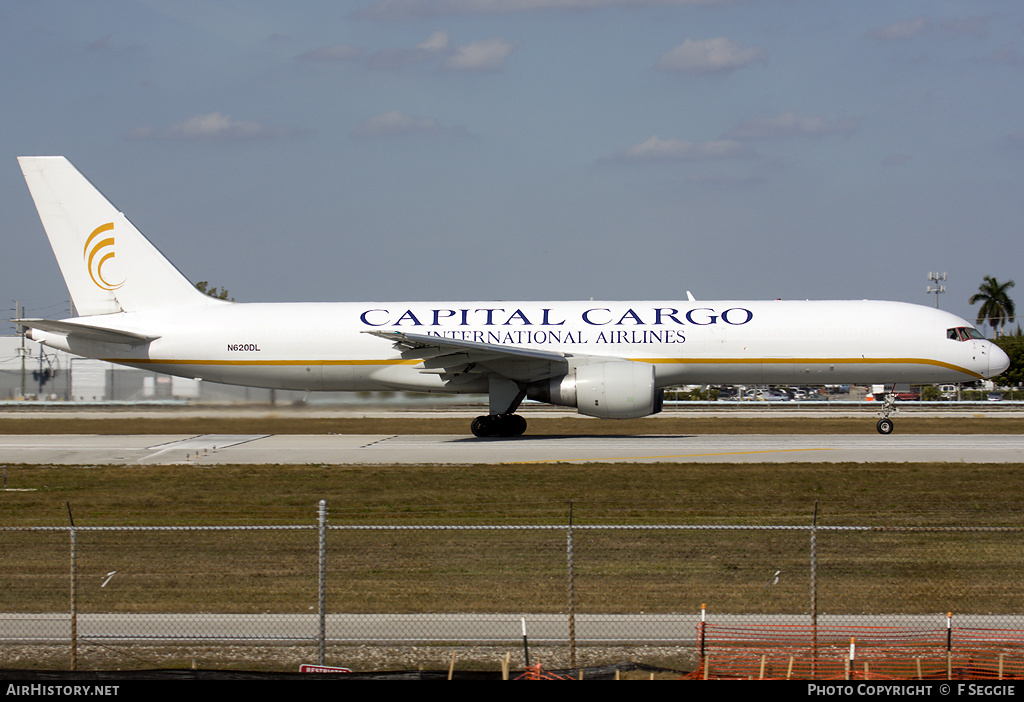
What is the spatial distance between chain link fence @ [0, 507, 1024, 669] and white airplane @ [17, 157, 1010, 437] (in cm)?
1623

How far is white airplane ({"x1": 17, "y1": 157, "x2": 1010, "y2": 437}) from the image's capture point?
31062 mm

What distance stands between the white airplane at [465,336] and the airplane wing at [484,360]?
7cm

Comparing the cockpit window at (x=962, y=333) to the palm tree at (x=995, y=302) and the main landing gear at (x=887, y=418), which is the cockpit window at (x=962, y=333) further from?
the palm tree at (x=995, y=302)

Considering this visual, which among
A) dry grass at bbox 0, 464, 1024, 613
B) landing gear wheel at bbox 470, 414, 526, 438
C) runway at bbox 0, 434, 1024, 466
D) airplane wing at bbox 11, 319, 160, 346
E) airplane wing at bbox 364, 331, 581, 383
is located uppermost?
airplane wing at bbox 11, 319, 160, 346

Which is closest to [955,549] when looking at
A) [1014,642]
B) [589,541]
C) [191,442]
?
[1014,642]

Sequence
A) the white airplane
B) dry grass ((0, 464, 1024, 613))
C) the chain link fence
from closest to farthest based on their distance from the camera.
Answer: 1. the chain link fence
2. dry grass ((0, 464, 1024, 613))
3. the white airplane

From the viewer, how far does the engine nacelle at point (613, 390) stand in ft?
95.1

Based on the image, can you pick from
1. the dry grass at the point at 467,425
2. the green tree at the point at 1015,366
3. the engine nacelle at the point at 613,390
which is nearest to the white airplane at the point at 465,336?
the engine nacelle at the point at 613,390

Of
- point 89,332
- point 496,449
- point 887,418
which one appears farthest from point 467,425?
point 887,418

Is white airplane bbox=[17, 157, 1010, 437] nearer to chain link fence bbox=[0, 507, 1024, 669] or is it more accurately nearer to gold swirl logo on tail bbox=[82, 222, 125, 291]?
gold swirl logo on tail bbox=[82, 222, 125, 291]

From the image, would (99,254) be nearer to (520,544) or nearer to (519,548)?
(520,544)

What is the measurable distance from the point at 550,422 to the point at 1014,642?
27732 millimetres

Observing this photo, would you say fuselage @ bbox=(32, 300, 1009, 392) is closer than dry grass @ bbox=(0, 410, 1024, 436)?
Yes

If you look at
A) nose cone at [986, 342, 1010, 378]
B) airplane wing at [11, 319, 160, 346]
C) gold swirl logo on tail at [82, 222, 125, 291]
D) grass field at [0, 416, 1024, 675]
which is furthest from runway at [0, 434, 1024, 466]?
gold swirl logo on tail at [82, 222, 125, 291]
